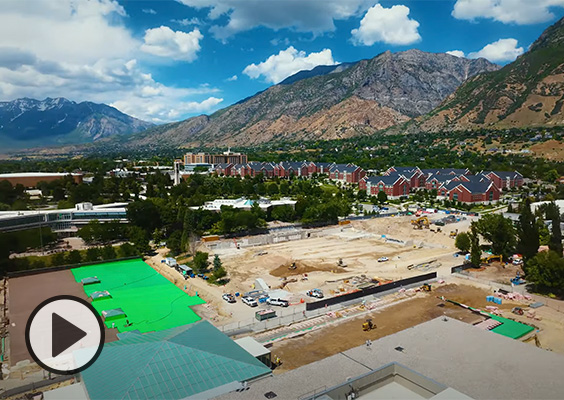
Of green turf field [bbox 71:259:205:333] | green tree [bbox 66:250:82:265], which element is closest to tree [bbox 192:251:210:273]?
green turf field [bbox 71:259:205:333]

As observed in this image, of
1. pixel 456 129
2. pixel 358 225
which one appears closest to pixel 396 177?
pixel 358 225

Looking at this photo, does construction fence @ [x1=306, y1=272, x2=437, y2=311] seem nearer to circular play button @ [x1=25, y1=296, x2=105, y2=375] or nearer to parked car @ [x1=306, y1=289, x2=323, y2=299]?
parked car @ [x1=306, y1=289, x2=323, y2=299]

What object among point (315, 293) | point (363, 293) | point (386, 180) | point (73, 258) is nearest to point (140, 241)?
point (73, 258)

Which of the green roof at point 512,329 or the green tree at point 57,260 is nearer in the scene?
the green roof at point 512,329

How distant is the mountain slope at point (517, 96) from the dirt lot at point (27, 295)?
504ft

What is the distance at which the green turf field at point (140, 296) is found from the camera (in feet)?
89.6

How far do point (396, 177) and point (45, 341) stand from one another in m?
67.3

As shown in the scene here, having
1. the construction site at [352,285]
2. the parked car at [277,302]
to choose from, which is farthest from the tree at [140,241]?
the parked car at [277,302]

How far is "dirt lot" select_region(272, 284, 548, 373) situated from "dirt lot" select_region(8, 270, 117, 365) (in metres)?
11.3

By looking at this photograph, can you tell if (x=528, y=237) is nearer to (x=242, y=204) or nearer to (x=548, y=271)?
(x=548, y=271)

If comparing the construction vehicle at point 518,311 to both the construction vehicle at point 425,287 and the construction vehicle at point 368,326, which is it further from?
the construction vehicle at point 368,326

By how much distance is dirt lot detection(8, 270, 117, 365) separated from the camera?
76.9ft

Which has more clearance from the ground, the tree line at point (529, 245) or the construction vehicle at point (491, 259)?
the tree line at point (529, 245)

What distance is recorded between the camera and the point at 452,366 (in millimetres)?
15617
